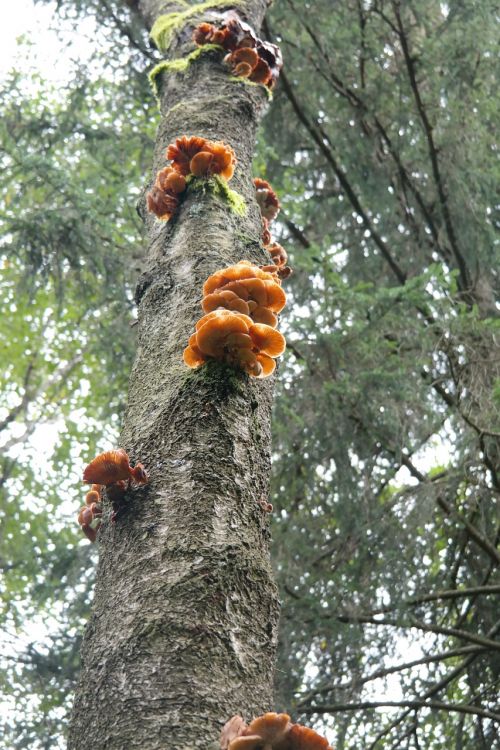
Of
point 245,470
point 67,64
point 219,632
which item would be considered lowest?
point 219,632

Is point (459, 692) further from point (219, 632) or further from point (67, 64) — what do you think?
point (67, 64)

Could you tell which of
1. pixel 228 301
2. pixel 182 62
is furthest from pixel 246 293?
pixel 182 62

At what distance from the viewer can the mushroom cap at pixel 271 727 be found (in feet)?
4.28

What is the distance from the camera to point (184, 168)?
2.75 m

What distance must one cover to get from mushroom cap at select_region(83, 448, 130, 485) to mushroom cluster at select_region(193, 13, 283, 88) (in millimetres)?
2024

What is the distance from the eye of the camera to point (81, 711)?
157 centimetres

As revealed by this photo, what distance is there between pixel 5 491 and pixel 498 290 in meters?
8.29

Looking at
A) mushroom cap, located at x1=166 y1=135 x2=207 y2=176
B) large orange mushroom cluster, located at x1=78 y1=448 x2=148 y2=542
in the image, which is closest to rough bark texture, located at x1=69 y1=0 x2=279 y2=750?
large orange mushroom cluster, located at x1=78 y1=448 x2=148 y2=542

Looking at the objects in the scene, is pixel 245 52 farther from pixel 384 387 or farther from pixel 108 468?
pixel 384 387

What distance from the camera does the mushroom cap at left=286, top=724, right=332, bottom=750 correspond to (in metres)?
1.32

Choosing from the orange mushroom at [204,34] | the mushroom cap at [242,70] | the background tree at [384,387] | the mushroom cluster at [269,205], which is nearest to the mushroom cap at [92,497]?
the mushroom cluster at [269,205]

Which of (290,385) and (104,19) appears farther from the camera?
(104,19)

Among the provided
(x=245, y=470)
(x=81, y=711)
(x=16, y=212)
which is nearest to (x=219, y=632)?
(x=81, y=711)

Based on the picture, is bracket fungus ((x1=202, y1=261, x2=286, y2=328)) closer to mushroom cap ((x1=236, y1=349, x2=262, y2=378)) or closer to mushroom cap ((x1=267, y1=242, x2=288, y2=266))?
mushroom cap ((x1=236, y1=349, x2=262, y2=378))
